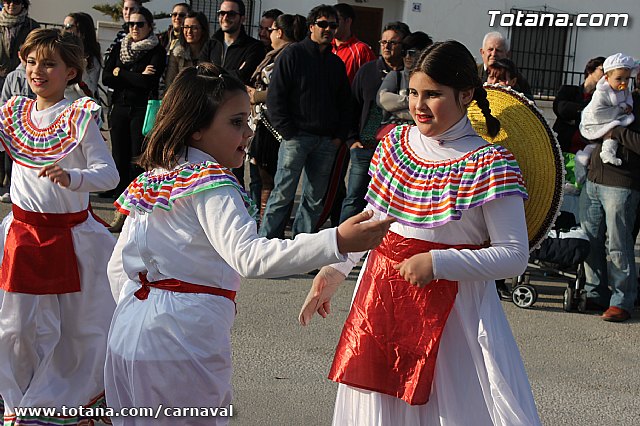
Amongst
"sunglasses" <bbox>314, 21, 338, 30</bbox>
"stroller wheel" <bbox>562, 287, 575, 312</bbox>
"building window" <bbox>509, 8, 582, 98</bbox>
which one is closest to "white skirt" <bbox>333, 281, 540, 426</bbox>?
"stroller wheel" <bbox>562, 287, 575, 312</bbox>

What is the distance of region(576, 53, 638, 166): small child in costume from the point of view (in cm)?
739

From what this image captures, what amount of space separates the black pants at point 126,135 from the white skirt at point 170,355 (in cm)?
707

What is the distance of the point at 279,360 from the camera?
19.6 ft

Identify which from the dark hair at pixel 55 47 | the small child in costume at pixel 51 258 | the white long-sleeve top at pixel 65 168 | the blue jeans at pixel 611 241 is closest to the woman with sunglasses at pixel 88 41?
the dark hair at pixel 55 47

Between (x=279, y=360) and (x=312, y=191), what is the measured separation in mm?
2732

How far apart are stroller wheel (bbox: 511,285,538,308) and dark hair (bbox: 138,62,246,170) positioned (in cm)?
487

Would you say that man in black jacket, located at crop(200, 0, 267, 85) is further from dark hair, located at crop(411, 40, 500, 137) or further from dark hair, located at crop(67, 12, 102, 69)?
dark hair, located at crop(411, 40, 500, 137)

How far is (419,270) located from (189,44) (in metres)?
6.80

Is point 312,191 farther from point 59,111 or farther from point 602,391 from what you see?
point 59,111

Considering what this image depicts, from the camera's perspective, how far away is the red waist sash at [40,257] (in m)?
4.63

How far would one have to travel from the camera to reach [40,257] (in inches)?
182

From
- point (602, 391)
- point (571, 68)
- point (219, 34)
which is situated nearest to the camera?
point (602, 391)

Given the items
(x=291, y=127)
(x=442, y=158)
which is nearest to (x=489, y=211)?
(x=442, y=158)

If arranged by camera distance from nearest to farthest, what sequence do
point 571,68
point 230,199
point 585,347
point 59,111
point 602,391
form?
point 230,199 < point 59,111 < point 602,391 < point 585,347 < point 571,68
